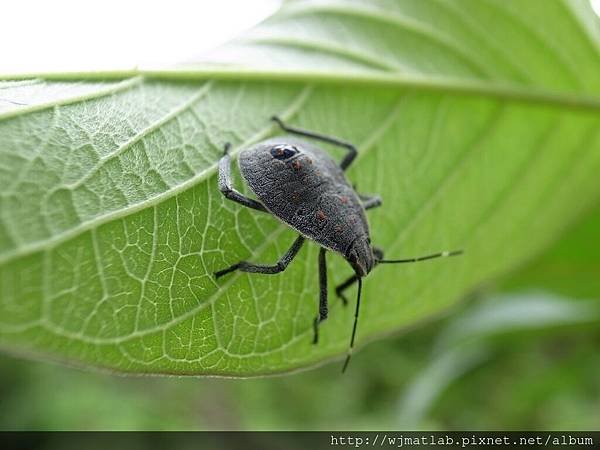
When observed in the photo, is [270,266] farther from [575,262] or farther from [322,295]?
[575,262]

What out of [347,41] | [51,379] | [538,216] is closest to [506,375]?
[538,216]

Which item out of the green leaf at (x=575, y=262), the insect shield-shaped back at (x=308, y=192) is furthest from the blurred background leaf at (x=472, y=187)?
the insect shield-shaped back at (x=308, y=192)

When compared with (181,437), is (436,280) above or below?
above

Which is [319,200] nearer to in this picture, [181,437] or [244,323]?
[244,323]

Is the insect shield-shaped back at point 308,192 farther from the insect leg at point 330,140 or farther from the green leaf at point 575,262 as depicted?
the green leaf at point 575,262

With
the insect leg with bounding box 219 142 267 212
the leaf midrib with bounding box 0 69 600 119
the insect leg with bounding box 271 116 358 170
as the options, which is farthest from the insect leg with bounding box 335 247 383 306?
the leaf midrib with bounding box 0 69 600 119

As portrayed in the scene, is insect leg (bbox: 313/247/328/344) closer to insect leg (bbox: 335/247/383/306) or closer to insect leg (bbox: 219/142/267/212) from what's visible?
insect leg (bbox: 335/247/383/306)
